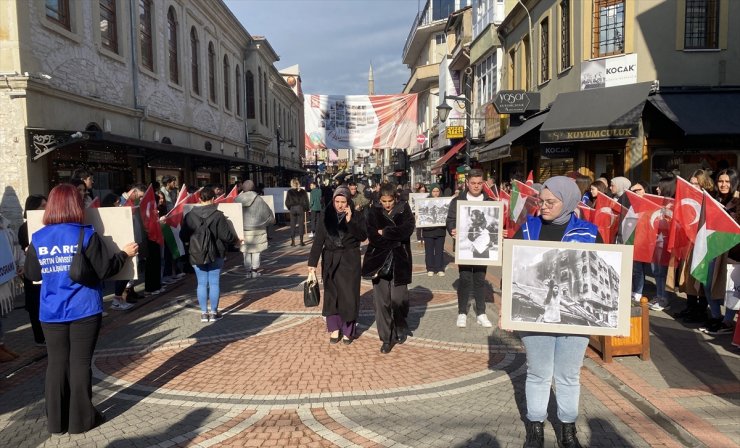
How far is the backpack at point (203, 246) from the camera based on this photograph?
22.3 ft

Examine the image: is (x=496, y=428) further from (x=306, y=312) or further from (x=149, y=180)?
(x=149, y=180)

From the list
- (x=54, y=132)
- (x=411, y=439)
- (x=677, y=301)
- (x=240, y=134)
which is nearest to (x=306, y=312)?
(x=411, y=439)

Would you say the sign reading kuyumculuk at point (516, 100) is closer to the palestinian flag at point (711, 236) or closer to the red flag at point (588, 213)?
the red flag at point (588, 213)

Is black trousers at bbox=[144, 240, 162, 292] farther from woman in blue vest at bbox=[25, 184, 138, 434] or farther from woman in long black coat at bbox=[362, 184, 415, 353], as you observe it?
woman in blue vest at bbox=[25, 184, 138, 434]

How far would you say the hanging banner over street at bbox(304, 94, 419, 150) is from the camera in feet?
69.9

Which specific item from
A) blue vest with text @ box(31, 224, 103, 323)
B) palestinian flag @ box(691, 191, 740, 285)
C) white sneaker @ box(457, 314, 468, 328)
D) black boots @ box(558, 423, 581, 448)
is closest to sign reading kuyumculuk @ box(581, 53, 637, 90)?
palestinian flag @ box(691, 191, 740, 285)

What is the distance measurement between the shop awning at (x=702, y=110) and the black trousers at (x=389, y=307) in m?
9.26

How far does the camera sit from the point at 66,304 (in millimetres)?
3842

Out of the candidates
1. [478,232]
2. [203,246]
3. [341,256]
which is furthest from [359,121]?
[341,256]

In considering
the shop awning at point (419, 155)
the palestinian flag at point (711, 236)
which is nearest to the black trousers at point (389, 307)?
the palestinian flag at point (711, 236)

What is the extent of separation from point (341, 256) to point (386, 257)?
53cm

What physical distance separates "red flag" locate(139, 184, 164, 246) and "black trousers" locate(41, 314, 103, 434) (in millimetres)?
4945

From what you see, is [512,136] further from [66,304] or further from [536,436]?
[66,304]

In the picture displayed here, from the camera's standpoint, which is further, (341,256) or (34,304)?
(34,304)
